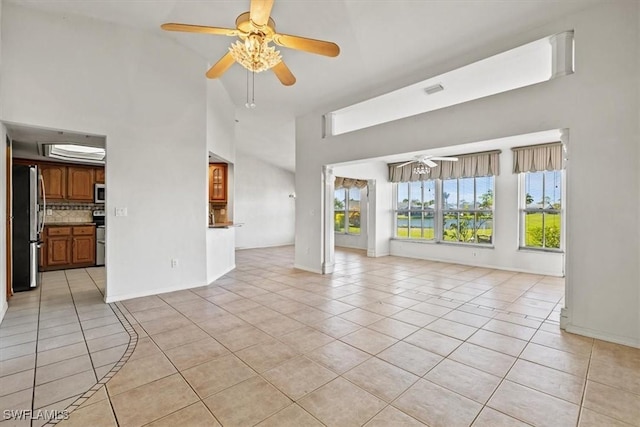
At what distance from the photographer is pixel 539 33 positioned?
10.8ft

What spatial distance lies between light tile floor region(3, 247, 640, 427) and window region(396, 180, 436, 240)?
3.72 metres

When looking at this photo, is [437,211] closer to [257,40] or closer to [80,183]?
[257,40]

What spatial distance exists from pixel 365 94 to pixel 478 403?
4.57 meters

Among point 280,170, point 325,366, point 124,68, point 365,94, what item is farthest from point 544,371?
point 280,170

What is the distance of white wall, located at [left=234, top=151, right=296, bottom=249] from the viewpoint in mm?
9836

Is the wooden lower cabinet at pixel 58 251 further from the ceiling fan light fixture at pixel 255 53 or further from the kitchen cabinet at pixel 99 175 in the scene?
the ceiling fan light fixture at pixel 255 53

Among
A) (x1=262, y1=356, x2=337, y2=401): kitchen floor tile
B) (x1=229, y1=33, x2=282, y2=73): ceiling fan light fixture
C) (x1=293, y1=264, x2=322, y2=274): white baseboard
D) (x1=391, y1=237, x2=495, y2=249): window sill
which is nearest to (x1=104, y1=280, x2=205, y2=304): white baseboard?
(x1=293, y1=264, x2=322, y2=274): white baseboard

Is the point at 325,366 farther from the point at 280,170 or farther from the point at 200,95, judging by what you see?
the point at 280,170

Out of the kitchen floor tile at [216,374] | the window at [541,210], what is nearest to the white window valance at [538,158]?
the window at [541,210]

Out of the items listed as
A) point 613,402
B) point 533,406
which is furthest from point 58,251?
point 613,402

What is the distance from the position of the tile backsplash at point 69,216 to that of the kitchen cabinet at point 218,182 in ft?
8.71

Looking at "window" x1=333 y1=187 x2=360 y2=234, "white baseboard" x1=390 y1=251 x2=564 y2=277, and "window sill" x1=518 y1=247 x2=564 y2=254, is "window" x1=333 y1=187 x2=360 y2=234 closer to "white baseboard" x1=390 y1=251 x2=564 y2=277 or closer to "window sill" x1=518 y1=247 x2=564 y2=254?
"white baseboard" x1=390 y1=251 x2=564 y2=277

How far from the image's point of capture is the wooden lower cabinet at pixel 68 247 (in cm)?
601

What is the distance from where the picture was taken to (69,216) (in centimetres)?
657
